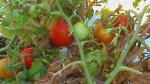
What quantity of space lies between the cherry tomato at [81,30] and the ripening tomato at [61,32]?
1.2 inches

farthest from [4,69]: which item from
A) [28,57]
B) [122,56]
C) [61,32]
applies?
[122,56]

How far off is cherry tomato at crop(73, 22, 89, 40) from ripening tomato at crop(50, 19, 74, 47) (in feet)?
0.10

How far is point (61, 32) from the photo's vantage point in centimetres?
67

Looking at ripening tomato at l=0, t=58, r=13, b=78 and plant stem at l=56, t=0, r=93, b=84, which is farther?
ripening tomato at l=0, t=58, r=13, b=78

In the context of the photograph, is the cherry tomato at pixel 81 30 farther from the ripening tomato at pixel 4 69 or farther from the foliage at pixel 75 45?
the ripening tomato at pixel 4 69

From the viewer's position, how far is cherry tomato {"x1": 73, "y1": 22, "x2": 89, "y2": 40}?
0.64 meters

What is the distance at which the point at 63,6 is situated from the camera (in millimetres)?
650

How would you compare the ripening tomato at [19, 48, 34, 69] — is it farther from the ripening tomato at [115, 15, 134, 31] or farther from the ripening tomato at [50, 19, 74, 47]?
the ripening tomato at [115, 15, 134, 31]

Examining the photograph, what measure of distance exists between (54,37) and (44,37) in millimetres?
32

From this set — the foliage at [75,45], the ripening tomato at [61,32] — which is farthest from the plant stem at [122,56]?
the ripening tomato at [61,32]

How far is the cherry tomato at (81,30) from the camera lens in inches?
25.1

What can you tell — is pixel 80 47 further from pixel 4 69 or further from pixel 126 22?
pixel 4 69

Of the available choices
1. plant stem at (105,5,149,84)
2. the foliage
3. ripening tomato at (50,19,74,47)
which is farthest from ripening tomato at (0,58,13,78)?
plant stem at (105,5,149,84)

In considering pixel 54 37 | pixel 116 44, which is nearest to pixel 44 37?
pixel 54 37
